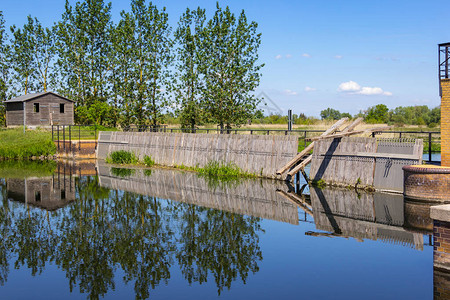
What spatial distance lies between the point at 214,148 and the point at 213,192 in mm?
7367

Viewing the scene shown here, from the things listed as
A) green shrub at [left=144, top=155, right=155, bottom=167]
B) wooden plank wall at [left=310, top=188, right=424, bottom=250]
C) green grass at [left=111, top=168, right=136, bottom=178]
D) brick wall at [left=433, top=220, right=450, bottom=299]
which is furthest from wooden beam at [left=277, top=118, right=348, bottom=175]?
brick wall at [left=433, top=220, right=450, bottom=299]

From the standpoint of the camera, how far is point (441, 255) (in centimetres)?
905

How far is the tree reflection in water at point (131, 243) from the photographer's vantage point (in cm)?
934

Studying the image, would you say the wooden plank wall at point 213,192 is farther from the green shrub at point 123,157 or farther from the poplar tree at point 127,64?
the poplar tree at point 127,64

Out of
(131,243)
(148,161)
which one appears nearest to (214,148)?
(148,161)

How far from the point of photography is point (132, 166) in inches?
1220

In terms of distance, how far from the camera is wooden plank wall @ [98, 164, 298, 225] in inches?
615

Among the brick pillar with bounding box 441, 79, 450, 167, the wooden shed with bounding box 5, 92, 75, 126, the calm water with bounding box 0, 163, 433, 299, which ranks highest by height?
the wooden shed with bounding box 5, 92, 75, 126

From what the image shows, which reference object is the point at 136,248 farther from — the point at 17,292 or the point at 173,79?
the point at 173,79

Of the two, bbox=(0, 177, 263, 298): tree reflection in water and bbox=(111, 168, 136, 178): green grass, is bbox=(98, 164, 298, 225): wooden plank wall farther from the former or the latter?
bbox=(0, 177, 263, 298): tree reflection in water

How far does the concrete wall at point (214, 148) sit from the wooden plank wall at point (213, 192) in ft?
4.31

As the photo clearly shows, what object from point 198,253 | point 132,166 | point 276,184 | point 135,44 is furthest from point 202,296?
point 135,44

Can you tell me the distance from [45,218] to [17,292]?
20.7 feet

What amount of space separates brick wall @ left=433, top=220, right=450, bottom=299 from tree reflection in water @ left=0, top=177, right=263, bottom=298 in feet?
11.9
